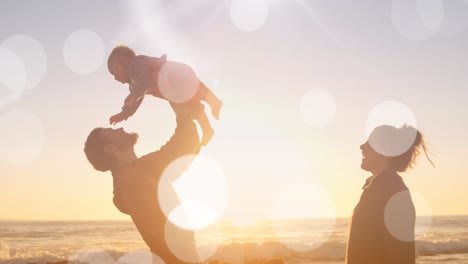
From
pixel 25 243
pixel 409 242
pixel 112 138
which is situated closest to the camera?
pixel 409 242

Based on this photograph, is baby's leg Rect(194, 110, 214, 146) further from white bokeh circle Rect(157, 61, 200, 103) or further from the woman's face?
the woman's face

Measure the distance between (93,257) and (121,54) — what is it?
71.0 feet

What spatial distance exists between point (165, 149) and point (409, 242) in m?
2.72

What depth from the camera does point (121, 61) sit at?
5867mm

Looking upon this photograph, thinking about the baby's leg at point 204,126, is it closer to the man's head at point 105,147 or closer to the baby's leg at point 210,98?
the baby's leg at point 210,98

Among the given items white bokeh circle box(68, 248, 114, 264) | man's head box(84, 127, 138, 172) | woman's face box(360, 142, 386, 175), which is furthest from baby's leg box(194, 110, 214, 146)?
white bokeh circle box(68, 248, 114, 264)

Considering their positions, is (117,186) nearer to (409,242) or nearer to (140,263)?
(409,242)

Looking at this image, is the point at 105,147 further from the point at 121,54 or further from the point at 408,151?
the point at 408,151

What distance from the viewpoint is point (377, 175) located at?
202 inches

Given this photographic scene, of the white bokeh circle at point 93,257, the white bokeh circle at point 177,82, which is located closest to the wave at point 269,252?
the white bokeh circle at point 93,257

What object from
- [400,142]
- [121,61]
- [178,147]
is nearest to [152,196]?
[178,147]

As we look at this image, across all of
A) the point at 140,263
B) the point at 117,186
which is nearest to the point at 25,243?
the point at 140,263

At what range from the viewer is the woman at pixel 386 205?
16.2 feet

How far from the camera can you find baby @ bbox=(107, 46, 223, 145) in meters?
5.57
